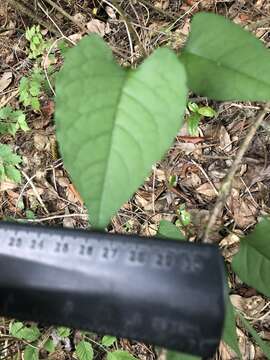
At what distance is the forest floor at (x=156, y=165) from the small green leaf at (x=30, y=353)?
0.12 feet

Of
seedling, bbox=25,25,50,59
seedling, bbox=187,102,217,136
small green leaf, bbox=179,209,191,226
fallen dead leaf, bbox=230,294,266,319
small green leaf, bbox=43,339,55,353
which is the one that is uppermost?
seedling, bbox=25,25,50,59

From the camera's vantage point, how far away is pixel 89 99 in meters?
0.72

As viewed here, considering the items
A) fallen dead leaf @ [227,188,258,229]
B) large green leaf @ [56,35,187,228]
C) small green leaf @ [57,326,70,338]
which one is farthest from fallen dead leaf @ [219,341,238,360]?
large green leaf @ [56,35,187,228]

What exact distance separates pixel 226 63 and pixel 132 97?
0.65ft

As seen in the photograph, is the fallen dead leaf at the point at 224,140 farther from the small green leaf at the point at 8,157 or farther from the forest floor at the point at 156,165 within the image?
the small green leaf at the point at 8,157

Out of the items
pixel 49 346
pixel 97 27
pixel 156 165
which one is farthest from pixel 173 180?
pixel 97 27

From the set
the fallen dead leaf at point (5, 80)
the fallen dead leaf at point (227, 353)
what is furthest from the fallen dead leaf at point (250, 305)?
the fallen dead leaf at point (5, 80)

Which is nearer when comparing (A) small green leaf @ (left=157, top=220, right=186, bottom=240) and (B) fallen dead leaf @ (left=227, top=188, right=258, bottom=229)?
(A) small green leaf @ (left=157, top=220, right=186, bottom=240)

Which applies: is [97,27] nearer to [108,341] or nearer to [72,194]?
[72,194]

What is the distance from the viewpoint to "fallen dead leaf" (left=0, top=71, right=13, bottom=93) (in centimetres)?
184

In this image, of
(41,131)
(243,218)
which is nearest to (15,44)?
(41,131)

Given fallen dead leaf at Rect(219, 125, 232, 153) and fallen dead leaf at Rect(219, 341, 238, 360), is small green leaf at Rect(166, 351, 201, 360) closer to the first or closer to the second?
fallen dead leaf at Rect(219, 341, 238, 360)

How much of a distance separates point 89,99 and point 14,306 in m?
0.33

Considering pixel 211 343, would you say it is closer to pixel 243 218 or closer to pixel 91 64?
pixel 91 64
